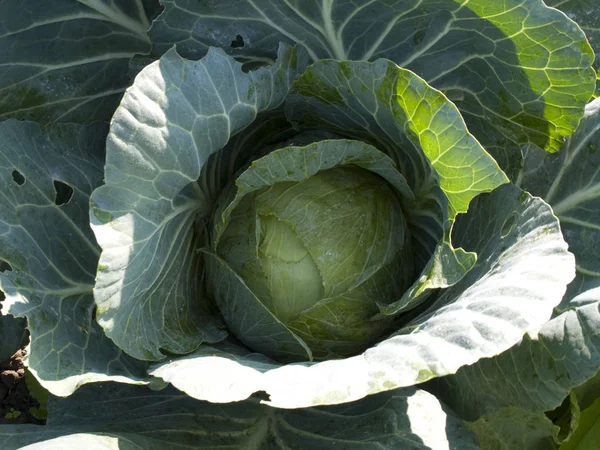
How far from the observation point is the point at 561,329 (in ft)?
5.69

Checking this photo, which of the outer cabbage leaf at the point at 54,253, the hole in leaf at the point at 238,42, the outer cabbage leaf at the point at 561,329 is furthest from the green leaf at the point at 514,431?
the hole in leaf at the point at 238,42

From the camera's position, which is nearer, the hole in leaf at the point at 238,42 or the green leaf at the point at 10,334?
the hole in leaf at the point at 238,42

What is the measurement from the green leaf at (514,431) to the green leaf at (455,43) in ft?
2.44

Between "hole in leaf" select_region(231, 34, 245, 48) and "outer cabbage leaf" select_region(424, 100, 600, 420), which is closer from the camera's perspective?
"outer cabbage leaf" select_region(424, 100, 600, 420)

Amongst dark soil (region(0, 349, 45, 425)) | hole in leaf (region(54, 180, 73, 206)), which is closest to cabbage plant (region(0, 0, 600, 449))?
hole in leaf (region(54, 180, 73, 206))

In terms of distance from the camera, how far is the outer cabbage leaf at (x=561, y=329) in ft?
5.54

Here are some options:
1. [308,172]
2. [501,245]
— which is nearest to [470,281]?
[501,245]

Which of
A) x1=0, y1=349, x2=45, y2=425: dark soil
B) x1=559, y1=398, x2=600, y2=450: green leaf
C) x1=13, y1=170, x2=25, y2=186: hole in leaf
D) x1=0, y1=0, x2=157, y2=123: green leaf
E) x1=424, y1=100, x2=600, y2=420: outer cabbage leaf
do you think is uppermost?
x1=0, y1=0, x2=157, y2=123: green leaf

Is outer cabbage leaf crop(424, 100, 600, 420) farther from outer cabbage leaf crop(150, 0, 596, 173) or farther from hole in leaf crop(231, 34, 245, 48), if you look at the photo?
hole in leaf crop(231, 34, 245, 48)

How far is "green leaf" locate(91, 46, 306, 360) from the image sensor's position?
5.08ft

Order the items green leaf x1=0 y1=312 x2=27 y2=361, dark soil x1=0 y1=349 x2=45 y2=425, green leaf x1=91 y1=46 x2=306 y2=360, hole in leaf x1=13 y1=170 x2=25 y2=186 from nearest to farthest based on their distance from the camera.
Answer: green leaf x1=91 y1=46 x2=306 y2=360 < hole in leaf x1=13 y1=170 x2=25 y2=186 < green leaf x1=0 y1=312 x2=27 y2=361 < dark soil x1=0 y1=349 x2=45 y2=425

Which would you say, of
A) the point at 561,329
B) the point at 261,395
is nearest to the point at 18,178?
the point at 261,395

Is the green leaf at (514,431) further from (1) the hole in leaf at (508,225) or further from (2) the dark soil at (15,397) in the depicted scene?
(2) the dark soil at (15,397)

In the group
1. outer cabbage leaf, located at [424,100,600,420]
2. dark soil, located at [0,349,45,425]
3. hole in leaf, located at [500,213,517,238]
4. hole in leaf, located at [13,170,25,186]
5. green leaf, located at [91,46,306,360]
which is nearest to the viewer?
green leaf, located at [91,46,306,360]
